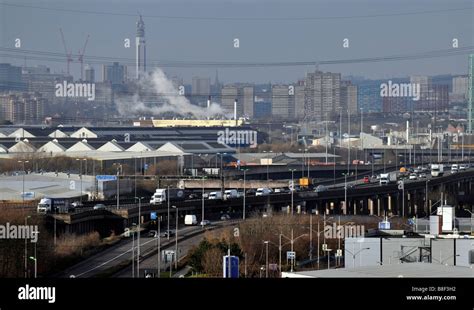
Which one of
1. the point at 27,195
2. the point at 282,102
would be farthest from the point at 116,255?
the point at 282,102

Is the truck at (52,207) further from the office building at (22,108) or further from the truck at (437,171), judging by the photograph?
the truck at (437,171)

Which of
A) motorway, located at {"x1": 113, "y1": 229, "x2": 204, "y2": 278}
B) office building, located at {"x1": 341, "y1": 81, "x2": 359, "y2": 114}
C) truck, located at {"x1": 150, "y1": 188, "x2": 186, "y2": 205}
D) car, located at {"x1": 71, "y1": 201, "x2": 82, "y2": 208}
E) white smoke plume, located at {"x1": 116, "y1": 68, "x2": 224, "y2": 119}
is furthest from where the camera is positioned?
office building, located at {"x1": 341, "y1": 81, "x2": 359, "y2": 114}

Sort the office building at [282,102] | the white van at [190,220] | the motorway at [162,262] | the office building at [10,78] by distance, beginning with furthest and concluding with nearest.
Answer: the office building at [282,102] < the office building at [10,78] < the white van at [190,220] < the motorway at [162,262]

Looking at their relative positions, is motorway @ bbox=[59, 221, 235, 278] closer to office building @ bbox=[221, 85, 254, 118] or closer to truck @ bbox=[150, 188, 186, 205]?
truck @ bbox=[150, 188, 186, 205]

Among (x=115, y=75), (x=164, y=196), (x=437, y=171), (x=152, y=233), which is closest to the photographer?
(x=152, y=233)

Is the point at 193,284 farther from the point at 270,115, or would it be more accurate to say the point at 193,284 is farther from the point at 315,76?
the point at 270,115

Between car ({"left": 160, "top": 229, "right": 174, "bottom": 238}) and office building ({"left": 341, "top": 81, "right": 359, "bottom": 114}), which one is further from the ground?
office building ({"left": 341, "top": 81, "right": 359, "bottom": 114})

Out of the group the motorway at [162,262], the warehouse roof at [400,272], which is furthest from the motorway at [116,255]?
the warehouse roof at [400,272]

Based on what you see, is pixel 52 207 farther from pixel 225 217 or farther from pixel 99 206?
pixel 225 217

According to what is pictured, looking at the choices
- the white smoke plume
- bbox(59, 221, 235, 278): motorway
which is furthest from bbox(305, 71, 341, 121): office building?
bbox(59, 221, 235, 278): motorway
